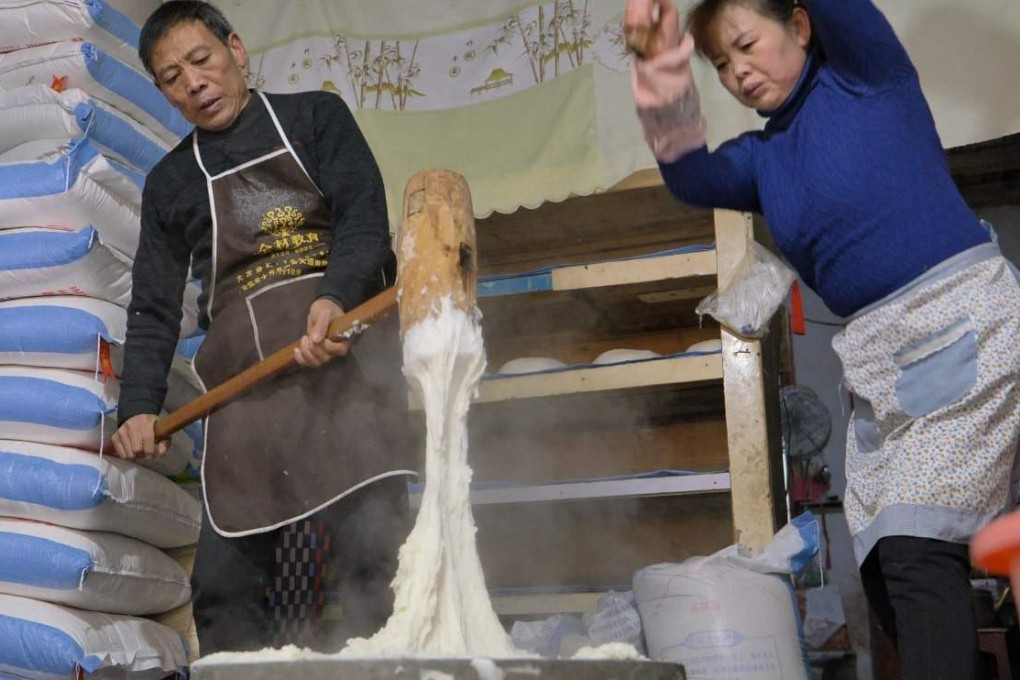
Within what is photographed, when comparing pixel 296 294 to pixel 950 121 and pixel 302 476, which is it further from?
pixel 950 121

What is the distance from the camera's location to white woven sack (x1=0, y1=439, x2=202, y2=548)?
2.51m

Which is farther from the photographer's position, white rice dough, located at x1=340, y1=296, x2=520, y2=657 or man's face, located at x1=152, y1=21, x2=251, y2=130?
man's face, located at x1=152, y1=21, x2=251, y2=130

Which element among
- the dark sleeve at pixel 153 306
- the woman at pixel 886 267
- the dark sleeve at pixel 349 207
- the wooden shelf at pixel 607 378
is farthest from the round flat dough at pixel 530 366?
the woman at pixel 886 267

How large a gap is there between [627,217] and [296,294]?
156 cm

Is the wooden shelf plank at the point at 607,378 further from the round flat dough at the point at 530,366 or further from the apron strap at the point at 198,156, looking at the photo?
the apron strap at the point at 198,156

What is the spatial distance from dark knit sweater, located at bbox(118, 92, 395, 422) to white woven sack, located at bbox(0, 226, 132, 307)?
291mm

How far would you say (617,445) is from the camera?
3.79 m

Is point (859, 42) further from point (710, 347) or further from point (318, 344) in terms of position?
point (710, 347)

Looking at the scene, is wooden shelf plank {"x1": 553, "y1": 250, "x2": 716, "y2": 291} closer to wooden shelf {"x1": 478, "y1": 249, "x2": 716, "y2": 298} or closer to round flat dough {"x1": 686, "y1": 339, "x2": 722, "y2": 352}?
wooden shelf {"x1": 478, "y1": 249, "x2": 716, "y2": 298}

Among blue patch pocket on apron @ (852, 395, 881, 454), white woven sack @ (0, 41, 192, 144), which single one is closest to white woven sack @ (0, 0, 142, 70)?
white woven sack @ (0, 41, 192, 144)

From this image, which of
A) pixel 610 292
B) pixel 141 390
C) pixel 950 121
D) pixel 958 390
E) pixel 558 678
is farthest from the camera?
pixel 610 292

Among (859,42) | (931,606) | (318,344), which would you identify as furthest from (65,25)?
(931,606)

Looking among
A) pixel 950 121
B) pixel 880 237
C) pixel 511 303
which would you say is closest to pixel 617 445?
pixel 511 303

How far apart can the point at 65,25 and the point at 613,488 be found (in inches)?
79.5
